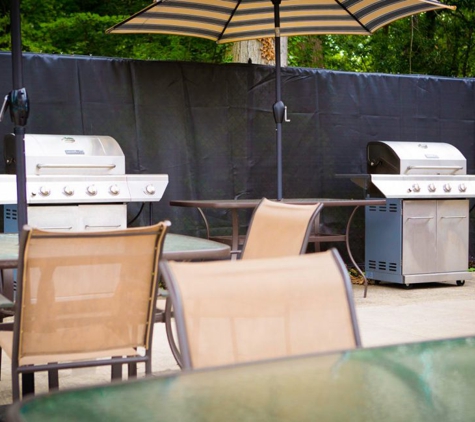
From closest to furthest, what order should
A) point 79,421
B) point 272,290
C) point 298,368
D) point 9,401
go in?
point 79,421 → point 298,368 → point 272,290 → point 9,401

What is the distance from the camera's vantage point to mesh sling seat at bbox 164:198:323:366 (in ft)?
11.3

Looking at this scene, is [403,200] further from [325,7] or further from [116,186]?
[116,186]

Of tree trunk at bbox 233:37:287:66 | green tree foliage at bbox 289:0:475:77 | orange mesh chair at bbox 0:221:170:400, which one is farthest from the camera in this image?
green tree foliage at bbox 289:0:475:77

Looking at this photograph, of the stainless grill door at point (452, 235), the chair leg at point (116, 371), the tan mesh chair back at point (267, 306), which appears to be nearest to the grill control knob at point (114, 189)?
the stainless grill door at point (452, 235)

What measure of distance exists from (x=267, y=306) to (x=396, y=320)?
156 inches

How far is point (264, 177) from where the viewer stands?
762 centimetres

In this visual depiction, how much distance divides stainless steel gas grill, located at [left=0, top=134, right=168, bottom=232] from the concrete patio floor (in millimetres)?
983

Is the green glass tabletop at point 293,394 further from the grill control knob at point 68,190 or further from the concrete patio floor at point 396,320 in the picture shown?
the grill control knob at point 68,190

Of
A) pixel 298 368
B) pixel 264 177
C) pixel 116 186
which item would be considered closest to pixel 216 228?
pixel 264 177

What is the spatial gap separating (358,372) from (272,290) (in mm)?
501

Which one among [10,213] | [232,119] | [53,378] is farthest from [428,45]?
[53,378]

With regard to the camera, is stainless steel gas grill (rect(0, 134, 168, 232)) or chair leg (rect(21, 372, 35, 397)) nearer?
chair leg (rect(21, 372, 35, 397))

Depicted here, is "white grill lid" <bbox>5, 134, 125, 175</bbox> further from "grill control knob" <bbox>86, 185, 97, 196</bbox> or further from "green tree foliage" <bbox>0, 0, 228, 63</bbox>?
"green tree foliage" <bbox>0, 0, 228, 63</bbox>

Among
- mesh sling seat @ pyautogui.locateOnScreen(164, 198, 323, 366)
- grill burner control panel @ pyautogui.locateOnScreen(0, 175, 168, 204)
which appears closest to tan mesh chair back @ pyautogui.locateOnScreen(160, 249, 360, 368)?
mesh sling seat @ pyautogui.locateOnScreen(164, 198, 323, 366)
